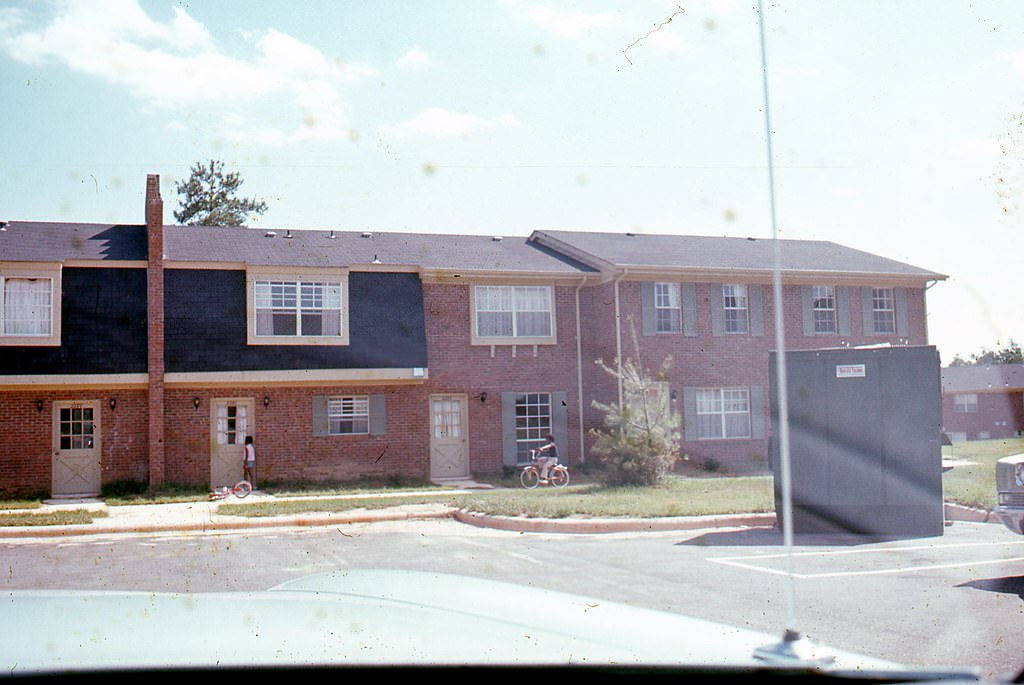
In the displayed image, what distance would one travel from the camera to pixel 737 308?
27281mm

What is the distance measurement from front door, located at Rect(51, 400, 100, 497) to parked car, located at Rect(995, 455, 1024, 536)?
19090 mm

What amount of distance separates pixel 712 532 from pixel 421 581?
40.2 feet

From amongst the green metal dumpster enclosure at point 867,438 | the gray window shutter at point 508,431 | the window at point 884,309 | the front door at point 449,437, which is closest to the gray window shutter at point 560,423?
the gray window shutter at point 508,431

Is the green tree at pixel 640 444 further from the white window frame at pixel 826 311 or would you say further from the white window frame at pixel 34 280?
the white window frame at pixel 34 280

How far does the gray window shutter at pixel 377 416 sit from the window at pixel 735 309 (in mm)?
10018

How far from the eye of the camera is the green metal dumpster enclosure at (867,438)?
1249cm

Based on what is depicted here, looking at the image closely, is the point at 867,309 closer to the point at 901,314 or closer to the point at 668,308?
the point at 901,314

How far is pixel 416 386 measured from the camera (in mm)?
24547

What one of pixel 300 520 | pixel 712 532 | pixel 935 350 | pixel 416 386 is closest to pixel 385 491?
pixel 416 386

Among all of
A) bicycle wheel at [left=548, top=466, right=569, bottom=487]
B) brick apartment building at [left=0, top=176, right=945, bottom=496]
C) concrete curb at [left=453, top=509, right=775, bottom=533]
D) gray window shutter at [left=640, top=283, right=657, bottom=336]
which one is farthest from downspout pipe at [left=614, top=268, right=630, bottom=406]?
concrete curb at [left=453, top=509, right=775, bottom=533]

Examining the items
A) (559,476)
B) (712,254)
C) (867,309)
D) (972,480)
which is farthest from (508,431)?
(867,309)

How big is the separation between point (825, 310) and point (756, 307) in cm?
246

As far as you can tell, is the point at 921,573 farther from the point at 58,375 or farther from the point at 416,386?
the point at 58,375

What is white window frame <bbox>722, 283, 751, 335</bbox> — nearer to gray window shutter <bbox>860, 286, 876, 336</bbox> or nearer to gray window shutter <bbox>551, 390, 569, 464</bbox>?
gray window shutter <bbox>860, 286, 876, 336</bbox>
